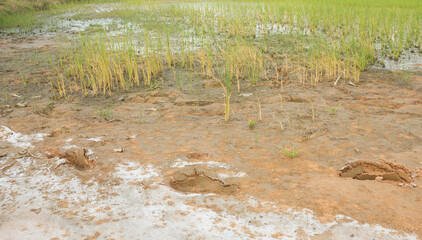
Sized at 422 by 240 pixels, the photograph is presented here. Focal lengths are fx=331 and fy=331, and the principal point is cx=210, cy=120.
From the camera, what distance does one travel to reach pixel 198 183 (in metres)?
2.02

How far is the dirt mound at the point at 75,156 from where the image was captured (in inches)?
90.6

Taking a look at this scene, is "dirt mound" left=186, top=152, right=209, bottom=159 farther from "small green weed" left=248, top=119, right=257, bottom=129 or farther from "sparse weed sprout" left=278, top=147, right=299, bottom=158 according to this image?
"small green weed" left=248, top=119, right=257, bottom=129

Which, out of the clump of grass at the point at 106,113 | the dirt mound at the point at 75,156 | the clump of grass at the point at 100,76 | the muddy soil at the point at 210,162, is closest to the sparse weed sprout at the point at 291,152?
the muddy soil at the point at 210,162

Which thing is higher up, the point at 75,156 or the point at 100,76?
the point at 100,76

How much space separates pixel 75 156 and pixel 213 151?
39.0 inches

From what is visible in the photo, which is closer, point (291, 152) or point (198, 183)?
point (198, 183)

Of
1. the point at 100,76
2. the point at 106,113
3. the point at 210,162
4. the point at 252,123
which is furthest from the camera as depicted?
the point at 100,76

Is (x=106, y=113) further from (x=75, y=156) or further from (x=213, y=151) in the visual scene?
(x=213, y=151)

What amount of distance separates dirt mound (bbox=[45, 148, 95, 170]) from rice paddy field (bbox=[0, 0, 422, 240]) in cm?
1

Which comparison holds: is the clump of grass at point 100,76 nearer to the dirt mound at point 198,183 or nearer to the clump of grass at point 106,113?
the clump of grass at point 106,113

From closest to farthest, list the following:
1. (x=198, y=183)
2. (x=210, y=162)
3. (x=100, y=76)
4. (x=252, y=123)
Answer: (x=198, y=183), (x=210, y=162), (x=252, y=123), (x=100, y=76)

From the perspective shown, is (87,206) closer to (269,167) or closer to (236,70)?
(269,167)

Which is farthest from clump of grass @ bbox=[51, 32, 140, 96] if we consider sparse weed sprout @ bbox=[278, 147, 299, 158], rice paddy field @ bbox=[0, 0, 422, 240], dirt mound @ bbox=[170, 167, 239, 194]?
sparse weed sprout @ bbox=[278, 147, 299, 158]

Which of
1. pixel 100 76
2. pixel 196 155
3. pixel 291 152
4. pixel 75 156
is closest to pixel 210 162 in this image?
pixel 196 155
